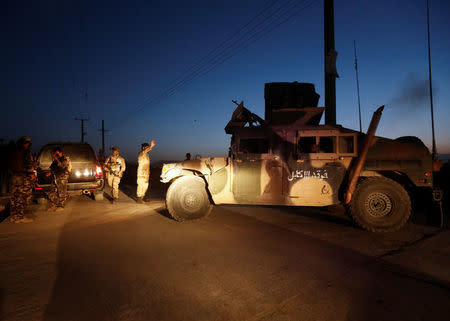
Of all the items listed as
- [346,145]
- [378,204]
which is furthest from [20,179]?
[378,204]

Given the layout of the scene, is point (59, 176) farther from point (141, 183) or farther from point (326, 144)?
point (326, 144)

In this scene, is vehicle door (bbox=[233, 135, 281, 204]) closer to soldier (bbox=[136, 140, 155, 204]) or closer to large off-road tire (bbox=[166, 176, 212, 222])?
large off-road tire (bbox=[166, 176, 212, 222])

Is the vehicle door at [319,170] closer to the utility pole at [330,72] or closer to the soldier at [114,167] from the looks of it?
the soldier at [114,167]

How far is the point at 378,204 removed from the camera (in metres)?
4.82

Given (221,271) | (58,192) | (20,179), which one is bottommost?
(221,271)

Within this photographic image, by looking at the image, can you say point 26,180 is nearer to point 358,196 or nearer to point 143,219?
point 143,219

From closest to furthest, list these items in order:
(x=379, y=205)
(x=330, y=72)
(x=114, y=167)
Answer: (x=379, y=205)
(x=114, y=167)
(x=330, y=72)

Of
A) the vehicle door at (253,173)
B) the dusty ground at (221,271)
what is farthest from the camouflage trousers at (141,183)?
the vehicle door at (253,173)

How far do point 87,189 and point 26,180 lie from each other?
1.72 m

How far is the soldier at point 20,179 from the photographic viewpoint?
17.6ft

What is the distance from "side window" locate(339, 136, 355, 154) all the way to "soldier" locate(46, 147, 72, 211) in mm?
6596

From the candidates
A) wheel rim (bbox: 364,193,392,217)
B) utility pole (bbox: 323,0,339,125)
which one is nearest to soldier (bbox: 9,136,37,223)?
wheel rim (bbox: 364,193,392,217)

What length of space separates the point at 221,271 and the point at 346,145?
3.63 meters

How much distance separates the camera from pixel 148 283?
2.70 m
